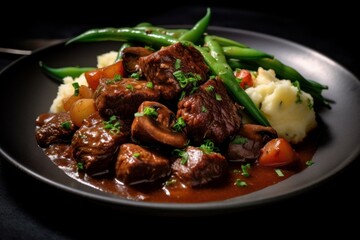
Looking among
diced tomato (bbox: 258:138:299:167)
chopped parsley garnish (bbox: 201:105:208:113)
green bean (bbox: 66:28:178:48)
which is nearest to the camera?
diced tomato (bbox: 258:138:299:167)

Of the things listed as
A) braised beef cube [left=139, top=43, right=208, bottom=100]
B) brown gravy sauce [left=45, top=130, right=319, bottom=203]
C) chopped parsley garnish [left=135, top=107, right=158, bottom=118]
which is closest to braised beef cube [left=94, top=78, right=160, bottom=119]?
braised beef cube [left=139, top=43, right=208, bottom=100]

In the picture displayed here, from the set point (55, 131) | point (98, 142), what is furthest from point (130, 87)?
point (55, 131)

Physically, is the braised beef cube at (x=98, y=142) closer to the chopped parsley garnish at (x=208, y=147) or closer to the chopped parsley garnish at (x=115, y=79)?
the chopped parsley garnish at (x=115, y=79)

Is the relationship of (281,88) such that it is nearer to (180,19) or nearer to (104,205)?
(104,205)

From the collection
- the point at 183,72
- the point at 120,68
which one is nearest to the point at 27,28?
the point at 120,68

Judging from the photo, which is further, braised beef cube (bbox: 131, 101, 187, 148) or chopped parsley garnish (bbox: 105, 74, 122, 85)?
chopped parsley garnish (bbox: 105, 74, 122, 85)

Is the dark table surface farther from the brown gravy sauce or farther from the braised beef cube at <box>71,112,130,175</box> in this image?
the braised beef cube at <box>71,112,130,175</box>

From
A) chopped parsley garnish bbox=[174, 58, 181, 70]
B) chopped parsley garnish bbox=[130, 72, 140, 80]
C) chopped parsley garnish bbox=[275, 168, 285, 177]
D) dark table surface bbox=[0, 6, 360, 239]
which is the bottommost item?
dark table surface bbox=[0, 6, 360, 239]

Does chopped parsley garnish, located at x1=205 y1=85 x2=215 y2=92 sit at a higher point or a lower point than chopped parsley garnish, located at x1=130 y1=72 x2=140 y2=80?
higher
